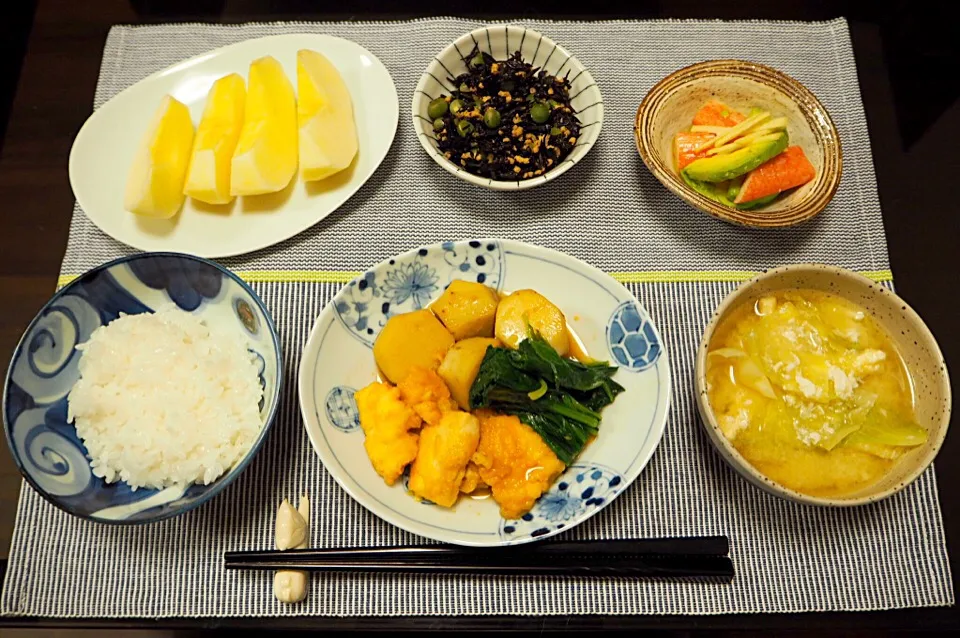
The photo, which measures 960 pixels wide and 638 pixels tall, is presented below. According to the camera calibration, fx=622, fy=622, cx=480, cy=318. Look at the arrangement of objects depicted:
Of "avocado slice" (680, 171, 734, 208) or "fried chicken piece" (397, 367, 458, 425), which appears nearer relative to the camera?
"fried chicken piece" (397, 367, 458, 425)

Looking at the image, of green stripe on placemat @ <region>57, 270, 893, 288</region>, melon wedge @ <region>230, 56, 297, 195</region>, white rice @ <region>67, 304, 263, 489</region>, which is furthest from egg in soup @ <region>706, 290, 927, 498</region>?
melon wedge @ <region>230, 56, 297, 195</region>

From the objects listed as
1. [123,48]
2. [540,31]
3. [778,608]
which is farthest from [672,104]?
[123,48]

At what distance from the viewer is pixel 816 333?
175cm

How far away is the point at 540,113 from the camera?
200cm

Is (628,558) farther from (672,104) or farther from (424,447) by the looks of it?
(672,104)

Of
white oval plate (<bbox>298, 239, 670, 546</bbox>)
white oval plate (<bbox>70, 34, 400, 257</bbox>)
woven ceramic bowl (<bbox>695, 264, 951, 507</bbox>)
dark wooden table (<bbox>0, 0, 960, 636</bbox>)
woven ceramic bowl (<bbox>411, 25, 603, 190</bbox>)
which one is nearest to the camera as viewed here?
woven ceramic bowl (<bbox>695, 264, 951, 507</bbox>)

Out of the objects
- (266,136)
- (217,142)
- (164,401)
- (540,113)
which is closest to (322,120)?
(266,136)

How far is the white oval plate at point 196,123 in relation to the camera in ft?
6.76

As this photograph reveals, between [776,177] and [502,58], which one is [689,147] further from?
[502,58]

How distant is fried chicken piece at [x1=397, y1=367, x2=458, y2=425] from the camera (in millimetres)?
1647

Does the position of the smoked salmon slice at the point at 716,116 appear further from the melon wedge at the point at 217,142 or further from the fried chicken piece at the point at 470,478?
the melon wedge at the point at 217,142

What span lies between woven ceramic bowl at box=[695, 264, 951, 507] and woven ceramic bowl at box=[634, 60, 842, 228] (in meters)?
0.29

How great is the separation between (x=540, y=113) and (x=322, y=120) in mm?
728

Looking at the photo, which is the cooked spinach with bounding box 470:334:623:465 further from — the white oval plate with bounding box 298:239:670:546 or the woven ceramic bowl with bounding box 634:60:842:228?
the woven ceramic bowl with bounding box 634:60:842:228
